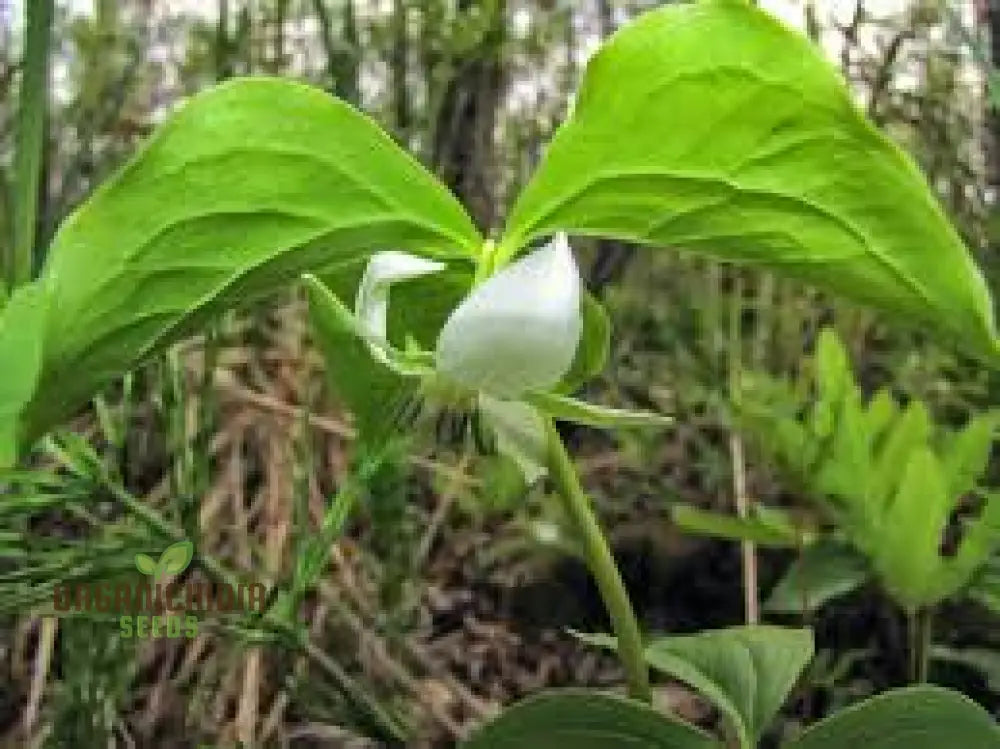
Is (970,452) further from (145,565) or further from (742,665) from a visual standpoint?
(145,565)

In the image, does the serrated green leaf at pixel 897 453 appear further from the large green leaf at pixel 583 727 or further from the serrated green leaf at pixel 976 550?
the large green leaf at pixel 583 727

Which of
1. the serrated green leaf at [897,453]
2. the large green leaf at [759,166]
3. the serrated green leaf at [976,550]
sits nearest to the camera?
the large green leaf at [759,166]

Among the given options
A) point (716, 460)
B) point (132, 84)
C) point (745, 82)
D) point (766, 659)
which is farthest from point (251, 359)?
point (745, 82)

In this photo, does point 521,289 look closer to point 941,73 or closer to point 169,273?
point 169,273

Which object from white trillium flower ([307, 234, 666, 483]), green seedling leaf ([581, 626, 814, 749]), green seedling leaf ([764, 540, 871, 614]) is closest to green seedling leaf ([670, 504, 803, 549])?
green seedling leaf ([764, 540, 871, 614])

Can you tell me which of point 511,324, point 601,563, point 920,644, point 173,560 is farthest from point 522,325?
point 920,644

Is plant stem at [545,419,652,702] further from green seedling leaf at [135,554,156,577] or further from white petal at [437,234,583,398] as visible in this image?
green seedling leaf at [135,554,156,577]

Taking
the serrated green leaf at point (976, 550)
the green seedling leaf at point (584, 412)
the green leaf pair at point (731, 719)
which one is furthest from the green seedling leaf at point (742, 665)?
the serrated green leaf at point (976, 550)
